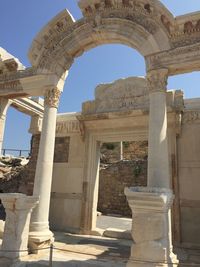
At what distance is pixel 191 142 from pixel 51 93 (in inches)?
175

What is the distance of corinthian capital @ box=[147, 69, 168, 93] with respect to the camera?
5660 millimetres

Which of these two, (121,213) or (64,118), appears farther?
(121,213)

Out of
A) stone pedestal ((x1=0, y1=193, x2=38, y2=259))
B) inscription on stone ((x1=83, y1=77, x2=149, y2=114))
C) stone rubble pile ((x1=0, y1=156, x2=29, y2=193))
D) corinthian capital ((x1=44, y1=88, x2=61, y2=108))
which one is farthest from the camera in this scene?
stone rubble pile ((x1=0, y1=156, x2=29, y2=193))

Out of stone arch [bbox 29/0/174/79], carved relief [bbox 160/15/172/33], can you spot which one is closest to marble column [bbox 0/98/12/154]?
stone arch [bbox 29/0/174/79]

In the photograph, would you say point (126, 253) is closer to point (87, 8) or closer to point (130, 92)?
point (130, 92)

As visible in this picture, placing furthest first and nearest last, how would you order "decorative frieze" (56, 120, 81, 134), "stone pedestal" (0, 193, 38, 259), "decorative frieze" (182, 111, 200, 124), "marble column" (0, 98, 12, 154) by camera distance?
"decorative frieze" (56, 120, 81, 134) → "marble column" (0, 98, 12, 154) → "decorative frieze" (182, 111, 200, 124) → "stone pedestal" (0, 193, 38, 259)

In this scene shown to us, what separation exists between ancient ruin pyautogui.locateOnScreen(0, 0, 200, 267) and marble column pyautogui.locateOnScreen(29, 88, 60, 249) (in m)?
0.02

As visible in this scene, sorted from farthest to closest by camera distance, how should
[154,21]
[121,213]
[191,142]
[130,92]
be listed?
[121,213]
[130,92]
[191,142]
[154,21]

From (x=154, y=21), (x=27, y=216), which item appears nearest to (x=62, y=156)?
(x=27, y=216)

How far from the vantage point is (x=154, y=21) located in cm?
→ 604

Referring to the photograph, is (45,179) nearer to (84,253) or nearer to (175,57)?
(84,253)

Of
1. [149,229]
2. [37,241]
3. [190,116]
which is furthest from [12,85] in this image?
[149,229]

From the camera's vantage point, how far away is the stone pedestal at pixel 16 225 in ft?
16.9

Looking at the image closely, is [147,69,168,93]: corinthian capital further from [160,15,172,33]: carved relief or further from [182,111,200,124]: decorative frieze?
[182,111,200,124]: decorative frieze
